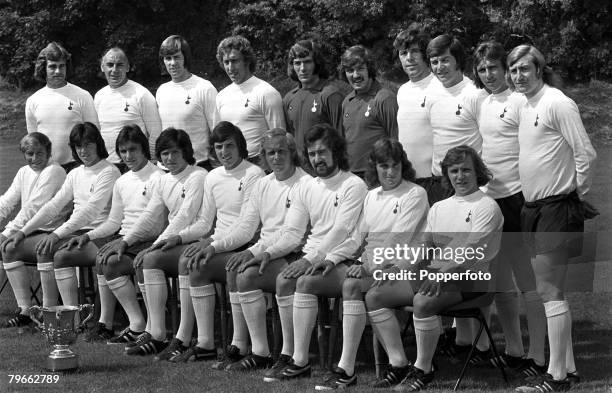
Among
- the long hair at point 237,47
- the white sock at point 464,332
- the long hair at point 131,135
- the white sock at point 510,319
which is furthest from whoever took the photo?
the long hair at point 237,47

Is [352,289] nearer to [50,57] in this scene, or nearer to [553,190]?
[553,190]

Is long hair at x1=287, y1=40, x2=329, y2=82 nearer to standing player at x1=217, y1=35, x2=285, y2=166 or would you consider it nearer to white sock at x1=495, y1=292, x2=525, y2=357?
standing player at x1=217, y1=35, x2=285, y2=166

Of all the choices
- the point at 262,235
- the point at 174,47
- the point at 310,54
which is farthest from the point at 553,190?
the point at 174,47

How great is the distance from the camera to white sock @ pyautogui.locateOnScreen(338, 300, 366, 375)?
6.46 meters

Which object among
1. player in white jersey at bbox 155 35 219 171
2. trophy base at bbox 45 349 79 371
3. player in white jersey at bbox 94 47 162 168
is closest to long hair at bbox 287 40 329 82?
player in white jersey at bbox 155 35 219 171

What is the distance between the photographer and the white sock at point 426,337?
6.28 meters

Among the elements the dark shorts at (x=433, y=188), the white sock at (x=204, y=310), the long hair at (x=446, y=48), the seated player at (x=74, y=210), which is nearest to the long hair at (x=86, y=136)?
the seated player at (x=74, y=210)

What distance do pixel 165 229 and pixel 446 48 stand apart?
8.06 feet

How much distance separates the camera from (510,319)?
6.83 metres

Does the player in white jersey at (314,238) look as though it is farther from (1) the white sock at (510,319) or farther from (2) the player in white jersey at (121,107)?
(2) the player in white jersey at (121,107)

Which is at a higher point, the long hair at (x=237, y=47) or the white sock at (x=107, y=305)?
the long hair at (x=237, y=47)

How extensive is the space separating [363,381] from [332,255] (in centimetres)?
81

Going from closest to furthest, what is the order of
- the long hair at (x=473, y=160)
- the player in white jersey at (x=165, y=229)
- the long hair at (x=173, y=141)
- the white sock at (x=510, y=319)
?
the long hair at (x=473, y=160) → the white sock at (x=510, y=319) → the player in white jersey at (x=165, y=229) → the long hair at (x=173, y=141)

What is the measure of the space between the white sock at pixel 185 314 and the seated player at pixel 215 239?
10 mm
